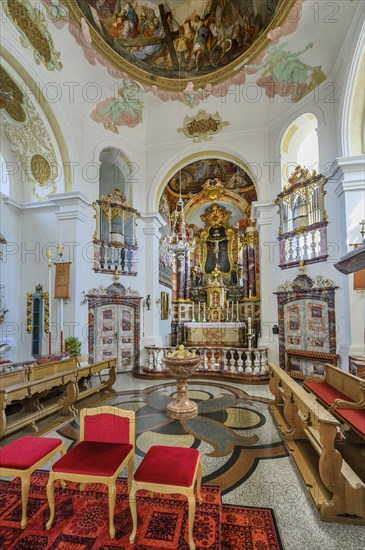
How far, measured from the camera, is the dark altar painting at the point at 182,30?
768 centimetres

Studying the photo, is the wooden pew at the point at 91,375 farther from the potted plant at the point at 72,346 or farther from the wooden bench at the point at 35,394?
the potted plant at the point at 72,346

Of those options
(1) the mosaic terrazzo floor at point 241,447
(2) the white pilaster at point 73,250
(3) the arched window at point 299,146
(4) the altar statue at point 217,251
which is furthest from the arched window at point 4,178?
(4) the altar statue at point 217,251

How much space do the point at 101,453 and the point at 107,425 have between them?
28cm

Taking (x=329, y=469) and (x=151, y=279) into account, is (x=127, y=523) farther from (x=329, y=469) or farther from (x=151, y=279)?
(x=151, y=279)

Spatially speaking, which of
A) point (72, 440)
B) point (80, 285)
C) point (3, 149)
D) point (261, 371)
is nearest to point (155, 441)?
point (72, 440)

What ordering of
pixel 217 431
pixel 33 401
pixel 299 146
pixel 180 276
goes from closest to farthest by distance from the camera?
1. pixel 217 431
2. pixel 33 401
3. pixel 299 146
4. pixel 180 276

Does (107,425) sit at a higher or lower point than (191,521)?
higher

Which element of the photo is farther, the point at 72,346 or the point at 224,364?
the point at 224,364

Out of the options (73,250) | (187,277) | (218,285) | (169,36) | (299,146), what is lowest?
(218,285)

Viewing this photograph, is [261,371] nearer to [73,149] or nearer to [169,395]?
[169,395]

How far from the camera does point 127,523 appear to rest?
2.54 metres

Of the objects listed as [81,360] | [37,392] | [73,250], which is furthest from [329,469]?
[73,250]

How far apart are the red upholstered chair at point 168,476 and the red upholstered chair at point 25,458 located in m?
0.96

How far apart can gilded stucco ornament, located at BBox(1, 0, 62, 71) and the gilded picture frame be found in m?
7.92
